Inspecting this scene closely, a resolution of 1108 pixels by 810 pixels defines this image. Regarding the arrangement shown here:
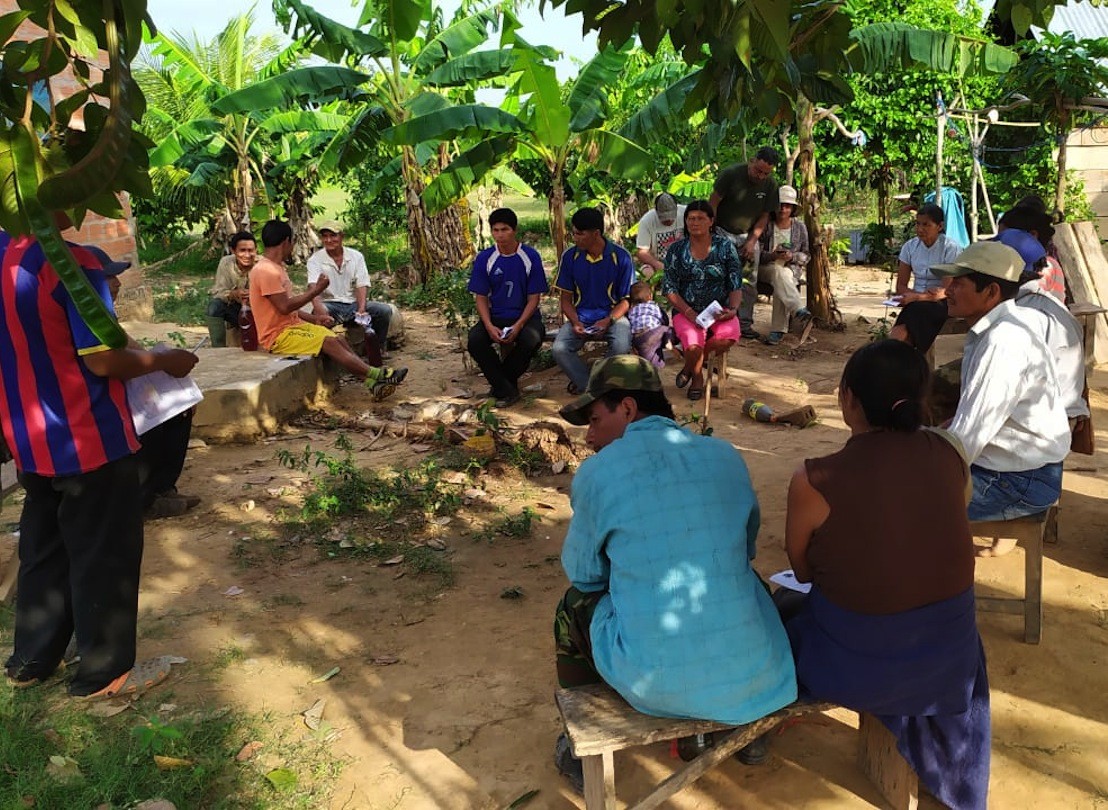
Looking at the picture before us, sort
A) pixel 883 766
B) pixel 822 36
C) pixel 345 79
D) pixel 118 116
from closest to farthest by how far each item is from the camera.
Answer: pixel 118 116 → pixel 883 766 → pixel 822 36 → pixel 345 79

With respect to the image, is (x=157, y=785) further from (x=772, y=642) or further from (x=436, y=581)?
(x=772, y=642)

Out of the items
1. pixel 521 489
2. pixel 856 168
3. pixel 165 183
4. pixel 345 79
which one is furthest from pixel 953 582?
pixel 165 183

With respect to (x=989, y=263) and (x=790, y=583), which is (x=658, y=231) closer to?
(x=989, y=263)

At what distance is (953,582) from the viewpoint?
7.98 feet

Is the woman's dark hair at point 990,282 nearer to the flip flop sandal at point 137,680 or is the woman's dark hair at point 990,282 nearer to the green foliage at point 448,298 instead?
the flip flop sandal at point 137,680

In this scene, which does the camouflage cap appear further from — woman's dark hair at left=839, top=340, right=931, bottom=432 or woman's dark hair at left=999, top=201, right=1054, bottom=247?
woman's dark hair at left=999, top=201, right=1054, bottom=247

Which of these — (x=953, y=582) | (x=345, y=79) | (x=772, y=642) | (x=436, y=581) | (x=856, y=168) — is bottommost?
(x=436, y=581)

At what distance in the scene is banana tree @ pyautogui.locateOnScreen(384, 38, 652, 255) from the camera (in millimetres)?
8539

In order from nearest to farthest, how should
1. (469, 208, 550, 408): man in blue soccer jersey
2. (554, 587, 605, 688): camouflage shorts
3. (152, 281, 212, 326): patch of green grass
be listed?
(554, 587, 605, 688): camouflage shorts
(469, 208, 550, 408): man in blue soccer jersey
(152, 281, 212, 326): patch of green grass

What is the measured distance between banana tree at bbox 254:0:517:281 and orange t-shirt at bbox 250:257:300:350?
319 cm

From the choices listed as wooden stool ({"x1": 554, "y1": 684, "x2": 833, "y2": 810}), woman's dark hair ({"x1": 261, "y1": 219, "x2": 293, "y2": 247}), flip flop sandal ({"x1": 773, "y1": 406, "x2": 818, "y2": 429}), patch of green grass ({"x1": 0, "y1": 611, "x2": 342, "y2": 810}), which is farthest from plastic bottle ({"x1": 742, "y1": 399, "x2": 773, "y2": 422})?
patch of green grass ({"x1": 0, "y1": 611, "x2": 342, "y2": 810})

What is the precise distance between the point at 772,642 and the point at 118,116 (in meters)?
Result: 2.02

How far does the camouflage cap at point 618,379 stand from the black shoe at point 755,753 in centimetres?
123

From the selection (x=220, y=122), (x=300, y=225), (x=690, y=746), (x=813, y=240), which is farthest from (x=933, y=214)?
(x=300, y=225)
